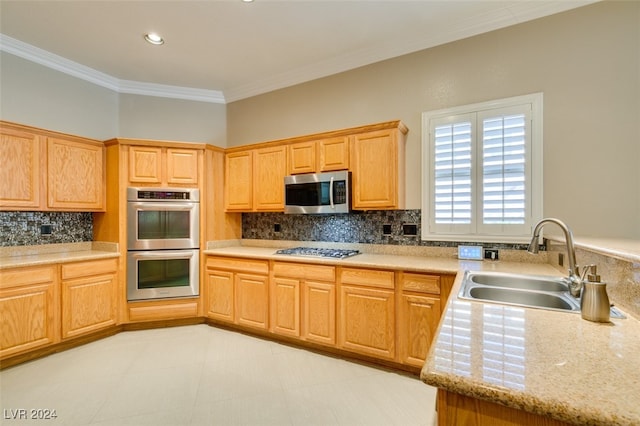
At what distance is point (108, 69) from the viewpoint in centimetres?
348

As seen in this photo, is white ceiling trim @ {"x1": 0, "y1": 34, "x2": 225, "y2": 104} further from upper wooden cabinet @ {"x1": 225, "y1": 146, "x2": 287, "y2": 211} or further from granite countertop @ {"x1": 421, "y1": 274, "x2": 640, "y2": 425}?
granite countertop @ {"x1": 421, "y1": 274, "x2": 640, "y2": 425}

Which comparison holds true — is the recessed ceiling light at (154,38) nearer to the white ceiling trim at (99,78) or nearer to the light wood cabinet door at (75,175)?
the white ceiling trim at (99,78)

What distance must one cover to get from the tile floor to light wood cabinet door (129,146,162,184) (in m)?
1.74

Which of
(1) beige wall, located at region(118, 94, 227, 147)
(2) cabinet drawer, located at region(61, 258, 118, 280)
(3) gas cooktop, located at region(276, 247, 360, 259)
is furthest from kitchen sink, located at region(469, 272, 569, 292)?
(1) beige wall, located at region(118, 94, 227, 147)

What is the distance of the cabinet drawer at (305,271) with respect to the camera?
2.73 meters

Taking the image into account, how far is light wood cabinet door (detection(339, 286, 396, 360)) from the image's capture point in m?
2.47

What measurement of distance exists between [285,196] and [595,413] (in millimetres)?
2877

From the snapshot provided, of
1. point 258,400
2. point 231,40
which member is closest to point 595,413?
point 258,400

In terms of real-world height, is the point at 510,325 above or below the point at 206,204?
below

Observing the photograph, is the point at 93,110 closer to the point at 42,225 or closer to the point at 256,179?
the point at 42,225

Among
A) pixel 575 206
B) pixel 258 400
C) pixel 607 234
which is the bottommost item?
pixel 258 400

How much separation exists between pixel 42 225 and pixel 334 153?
10.4ft

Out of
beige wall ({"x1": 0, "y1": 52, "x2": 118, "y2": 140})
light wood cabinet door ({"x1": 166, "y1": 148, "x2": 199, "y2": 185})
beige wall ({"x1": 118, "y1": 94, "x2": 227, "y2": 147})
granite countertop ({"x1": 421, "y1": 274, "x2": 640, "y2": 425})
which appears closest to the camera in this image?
granite countertop ({"x1": 421, "y1": 274, "x2": 640, "y2": 425})

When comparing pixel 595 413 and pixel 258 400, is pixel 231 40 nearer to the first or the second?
pixel 258 400
